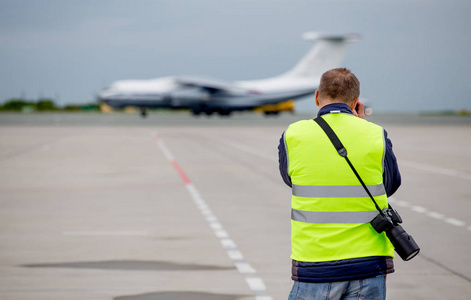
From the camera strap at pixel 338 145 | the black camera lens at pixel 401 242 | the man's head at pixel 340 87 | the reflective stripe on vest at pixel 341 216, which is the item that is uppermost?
the man's head at pixel 340 87

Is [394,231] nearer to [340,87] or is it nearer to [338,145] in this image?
[338,145]

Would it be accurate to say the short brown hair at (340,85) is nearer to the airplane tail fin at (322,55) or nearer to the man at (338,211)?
the man at (338,211)

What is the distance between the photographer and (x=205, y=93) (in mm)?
74875

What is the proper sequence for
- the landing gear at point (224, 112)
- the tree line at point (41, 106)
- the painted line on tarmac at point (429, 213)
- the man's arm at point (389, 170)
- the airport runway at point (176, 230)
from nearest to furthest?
the man's arm at point (389, 170) → the airport runway at point (176, 230) → the painted line on tarmac at point (429, 213) → the landing gear at point (224, 112) → the tree line at point (41, 106)

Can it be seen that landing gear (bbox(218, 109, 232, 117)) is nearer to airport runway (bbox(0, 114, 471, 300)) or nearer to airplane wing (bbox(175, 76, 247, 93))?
airplane wing (bbox(175, 76, 247, 93))

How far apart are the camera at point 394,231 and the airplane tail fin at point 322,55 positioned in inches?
3139

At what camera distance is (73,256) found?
9508 mm

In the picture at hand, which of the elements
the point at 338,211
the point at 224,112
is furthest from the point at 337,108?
the point at 224,112

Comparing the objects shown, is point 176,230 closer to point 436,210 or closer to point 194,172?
point 436,210

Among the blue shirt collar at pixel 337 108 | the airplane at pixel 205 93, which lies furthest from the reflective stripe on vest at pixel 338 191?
the airplane at pixel 205 93

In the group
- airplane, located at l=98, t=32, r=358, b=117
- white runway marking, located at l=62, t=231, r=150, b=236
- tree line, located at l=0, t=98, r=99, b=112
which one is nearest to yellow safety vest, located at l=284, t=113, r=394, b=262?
white runway marking, located at l=62, t=231, r=150, b=236

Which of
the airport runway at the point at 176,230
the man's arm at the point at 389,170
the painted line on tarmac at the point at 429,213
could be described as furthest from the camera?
the painted line on tarmac at the point at 429,213

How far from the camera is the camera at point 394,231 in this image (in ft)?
12.6

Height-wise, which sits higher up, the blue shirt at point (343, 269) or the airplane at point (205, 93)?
the blue shirt at point (343, 269)
